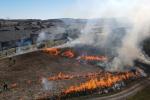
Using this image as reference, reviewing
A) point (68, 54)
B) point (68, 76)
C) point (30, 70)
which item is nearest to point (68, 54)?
point (68, 54)

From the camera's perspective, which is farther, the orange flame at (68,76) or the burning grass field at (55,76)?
the orange flame at (68,76)

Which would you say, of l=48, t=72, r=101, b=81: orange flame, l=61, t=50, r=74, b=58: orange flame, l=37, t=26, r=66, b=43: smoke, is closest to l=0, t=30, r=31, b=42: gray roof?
l=37, t=26, r=66, b=43: smoke

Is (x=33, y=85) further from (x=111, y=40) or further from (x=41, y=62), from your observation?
(x=111, y=40)

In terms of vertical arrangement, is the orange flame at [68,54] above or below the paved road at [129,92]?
above

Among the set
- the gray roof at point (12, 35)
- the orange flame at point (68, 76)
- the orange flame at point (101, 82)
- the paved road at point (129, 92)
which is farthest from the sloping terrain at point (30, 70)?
the gray roof at point (12, 35)

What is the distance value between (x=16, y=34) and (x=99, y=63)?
140 ft

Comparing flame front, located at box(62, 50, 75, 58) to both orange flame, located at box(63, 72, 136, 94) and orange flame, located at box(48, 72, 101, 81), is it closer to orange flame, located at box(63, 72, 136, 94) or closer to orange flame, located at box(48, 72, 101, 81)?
orange flame, located at box(48, 72, 101, 81)

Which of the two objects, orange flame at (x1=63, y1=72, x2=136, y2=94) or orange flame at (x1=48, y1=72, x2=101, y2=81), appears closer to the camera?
orange flame at (x1=63, y1=72, x2=136, y2=94)

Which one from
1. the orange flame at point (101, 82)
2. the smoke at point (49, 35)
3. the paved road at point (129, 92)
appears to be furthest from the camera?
the smoke at point (49, 35)

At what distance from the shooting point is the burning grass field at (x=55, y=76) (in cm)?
5262

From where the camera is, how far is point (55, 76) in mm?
63844

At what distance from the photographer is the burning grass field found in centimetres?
5262

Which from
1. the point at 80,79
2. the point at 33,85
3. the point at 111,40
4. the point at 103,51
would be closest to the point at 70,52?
the point at 103,51

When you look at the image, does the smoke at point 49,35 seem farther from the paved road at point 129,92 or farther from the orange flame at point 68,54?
the paved road at point 129,92
